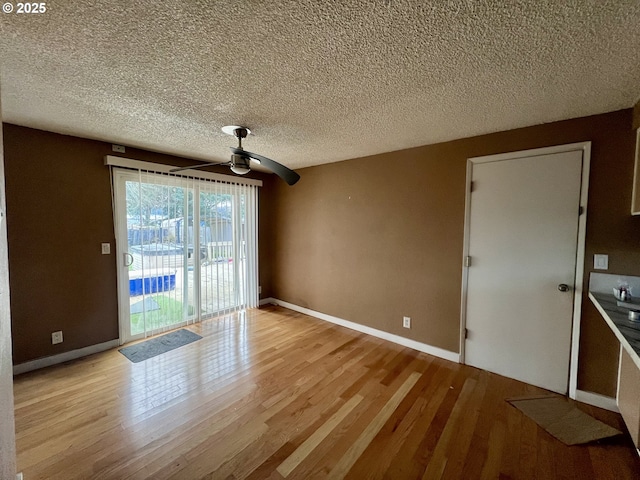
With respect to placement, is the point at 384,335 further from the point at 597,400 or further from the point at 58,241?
the point at 58,241

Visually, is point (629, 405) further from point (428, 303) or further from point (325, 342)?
point (325, 342)

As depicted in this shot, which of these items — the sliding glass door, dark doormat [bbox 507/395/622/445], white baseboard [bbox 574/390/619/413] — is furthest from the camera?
the sliding glass door

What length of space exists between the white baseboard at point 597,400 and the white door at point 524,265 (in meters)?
0.11

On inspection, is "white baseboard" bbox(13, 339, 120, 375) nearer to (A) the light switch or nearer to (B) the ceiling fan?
(B) the ceiling fan

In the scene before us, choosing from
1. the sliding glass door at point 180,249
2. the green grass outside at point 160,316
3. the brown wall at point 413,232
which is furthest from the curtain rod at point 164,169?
the green grass outside at point 160,316

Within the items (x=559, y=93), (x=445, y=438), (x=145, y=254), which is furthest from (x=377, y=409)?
(x=145, y=254)

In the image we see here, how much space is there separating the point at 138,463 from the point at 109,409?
70 centimetres

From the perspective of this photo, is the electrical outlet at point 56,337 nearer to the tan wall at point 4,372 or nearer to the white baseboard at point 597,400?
the tan wall at point 4,372

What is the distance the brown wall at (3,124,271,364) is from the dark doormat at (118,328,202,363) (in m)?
0.34

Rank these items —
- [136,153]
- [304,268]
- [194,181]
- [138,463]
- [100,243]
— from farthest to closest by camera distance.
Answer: [304,268], [194,181], [136,153], [100,243], [138,463]

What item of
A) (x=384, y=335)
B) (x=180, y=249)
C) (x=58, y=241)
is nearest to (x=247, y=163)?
(x=180, y=249)

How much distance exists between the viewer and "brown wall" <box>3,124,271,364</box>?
2387mm

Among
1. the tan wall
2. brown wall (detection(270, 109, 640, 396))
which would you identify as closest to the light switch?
brown wall (detection(270, 109, 640, 396))

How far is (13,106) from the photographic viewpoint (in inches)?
77.3
